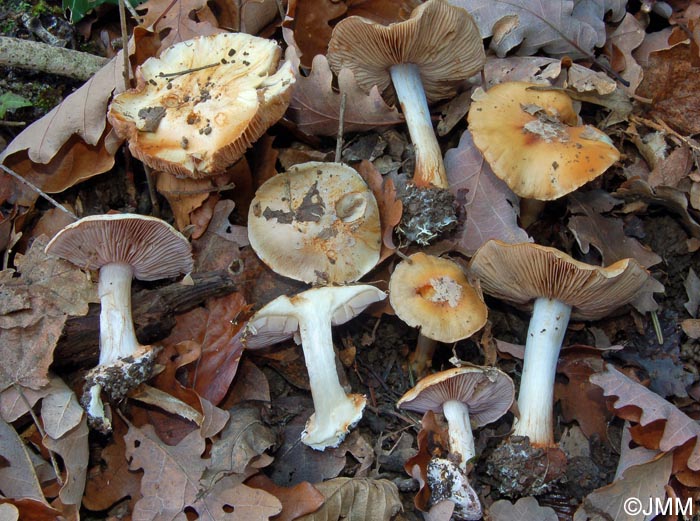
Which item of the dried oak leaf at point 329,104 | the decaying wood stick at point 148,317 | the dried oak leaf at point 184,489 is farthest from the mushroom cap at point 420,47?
the dried oak leaf at point 184,489

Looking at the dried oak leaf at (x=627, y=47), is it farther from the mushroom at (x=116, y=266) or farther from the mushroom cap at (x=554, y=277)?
the mushroom at (x=116, y=266)

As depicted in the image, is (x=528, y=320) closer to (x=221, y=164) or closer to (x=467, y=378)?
(x=467, y=378)

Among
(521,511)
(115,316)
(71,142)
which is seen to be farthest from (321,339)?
(71,142)

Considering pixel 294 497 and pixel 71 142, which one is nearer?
pixel 294 497

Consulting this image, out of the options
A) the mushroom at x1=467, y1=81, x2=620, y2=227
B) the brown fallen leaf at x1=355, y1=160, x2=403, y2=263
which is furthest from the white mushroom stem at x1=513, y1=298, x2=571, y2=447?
the brown fallen leaf at x1=355, y1=160, x2=403, y2=263

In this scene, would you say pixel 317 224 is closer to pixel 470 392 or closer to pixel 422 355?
pixel 422 355

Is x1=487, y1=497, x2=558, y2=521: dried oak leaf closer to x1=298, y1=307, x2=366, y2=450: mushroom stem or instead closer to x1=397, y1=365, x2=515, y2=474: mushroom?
x1=397, y1=365, x2=515, y2=474: mushroom

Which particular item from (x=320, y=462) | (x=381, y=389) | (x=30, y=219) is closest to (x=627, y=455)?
(x=381, y=389)
